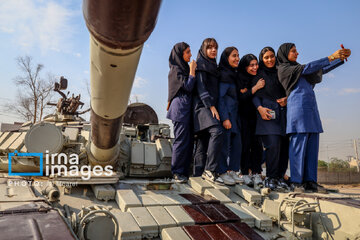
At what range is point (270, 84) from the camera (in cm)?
485

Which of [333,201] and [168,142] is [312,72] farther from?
[168,142]

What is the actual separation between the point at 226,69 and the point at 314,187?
2182mm

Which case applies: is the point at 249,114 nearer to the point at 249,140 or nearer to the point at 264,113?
the point at 249,140

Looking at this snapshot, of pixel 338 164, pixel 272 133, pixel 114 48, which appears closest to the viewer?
pixel 114 48

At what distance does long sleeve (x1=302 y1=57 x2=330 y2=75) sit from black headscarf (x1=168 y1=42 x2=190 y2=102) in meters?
1.73

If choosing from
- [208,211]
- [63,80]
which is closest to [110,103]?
[208,211]

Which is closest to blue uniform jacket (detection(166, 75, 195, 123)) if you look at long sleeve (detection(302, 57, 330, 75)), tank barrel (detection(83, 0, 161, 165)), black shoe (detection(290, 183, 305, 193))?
tank barrel (detection(83, 0, 161, 165))

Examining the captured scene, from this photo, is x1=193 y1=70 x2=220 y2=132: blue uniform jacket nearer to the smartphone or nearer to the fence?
the smartphone

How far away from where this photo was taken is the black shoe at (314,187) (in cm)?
427

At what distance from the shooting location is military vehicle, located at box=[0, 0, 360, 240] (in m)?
1.77

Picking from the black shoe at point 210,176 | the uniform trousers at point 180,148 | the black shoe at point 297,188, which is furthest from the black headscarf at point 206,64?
the black shoe at point 297,188

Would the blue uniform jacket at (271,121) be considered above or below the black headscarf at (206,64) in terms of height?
below

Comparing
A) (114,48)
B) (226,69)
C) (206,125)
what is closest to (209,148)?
(206,125)

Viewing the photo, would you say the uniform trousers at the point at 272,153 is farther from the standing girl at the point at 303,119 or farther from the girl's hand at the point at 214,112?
the girl's hand at the point at 214,112
